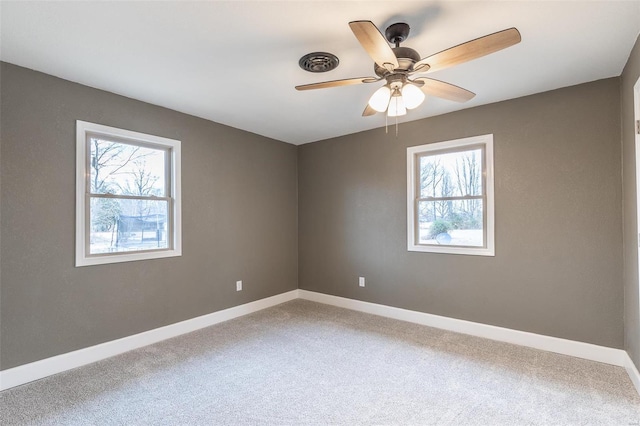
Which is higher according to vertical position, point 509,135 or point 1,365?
point 509,135

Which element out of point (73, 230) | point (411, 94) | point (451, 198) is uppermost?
point (411, 94)

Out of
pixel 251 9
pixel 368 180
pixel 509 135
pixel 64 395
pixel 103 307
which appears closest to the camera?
pixel 251 9

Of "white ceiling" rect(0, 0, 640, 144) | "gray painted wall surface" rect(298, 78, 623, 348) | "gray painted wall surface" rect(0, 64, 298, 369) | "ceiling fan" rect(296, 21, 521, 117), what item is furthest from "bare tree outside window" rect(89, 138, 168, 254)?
"gray painted wall surface" rect(298, 78, 623, 348)

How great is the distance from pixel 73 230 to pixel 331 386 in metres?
2.52

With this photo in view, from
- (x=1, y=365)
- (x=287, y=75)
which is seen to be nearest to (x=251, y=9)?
(x=287, y=75)

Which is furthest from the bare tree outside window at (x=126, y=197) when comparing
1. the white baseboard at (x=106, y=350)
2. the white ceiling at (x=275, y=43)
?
the white baseboard at (x=106, y=350)

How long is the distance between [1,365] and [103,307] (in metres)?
0.73

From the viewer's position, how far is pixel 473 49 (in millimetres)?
1726

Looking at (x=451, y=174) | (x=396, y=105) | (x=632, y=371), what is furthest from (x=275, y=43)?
(x=632, y=371)

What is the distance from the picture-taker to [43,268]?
8.59 ft

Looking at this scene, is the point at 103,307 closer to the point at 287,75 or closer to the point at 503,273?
the point at 287,75

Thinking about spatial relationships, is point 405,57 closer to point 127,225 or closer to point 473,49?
point 473,49

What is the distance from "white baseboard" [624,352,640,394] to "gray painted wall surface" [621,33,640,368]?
57 millimetres

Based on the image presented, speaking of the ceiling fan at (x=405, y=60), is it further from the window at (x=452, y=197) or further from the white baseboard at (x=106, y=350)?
the white baseboard at (x=106, y=350)
